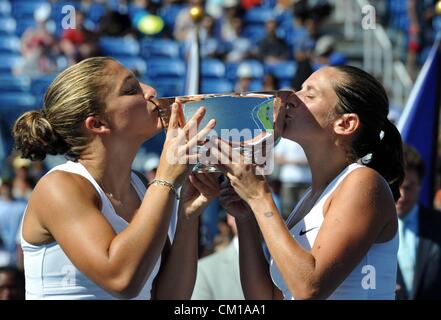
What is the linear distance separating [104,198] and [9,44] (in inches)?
375

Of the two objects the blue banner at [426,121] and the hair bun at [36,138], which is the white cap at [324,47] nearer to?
the blue banner at [426,121]

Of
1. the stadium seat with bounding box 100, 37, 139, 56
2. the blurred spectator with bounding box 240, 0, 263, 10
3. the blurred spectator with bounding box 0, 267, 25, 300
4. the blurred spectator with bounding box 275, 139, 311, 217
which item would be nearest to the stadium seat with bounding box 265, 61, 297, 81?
the blurred spectator with bounding box 240, 0, 263, 10

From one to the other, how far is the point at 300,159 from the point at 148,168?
1550mm

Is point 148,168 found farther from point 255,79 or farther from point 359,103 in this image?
point 359,103

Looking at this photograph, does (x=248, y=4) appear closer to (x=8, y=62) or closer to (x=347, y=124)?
(x=8, y=62)

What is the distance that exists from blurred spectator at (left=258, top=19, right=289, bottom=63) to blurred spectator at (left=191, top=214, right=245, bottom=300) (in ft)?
24.9

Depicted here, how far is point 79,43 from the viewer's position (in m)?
11.6

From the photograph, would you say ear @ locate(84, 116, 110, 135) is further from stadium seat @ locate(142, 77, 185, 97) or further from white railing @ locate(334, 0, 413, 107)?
white railing @ locate(334, 0, 413, 107)

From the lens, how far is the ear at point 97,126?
10.4ft

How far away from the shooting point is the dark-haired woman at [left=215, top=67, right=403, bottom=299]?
2867 millimetres

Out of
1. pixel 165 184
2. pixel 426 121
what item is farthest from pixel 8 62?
pixel 165 184

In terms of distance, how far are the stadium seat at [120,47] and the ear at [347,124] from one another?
9.29 m

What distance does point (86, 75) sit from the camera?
316cm
